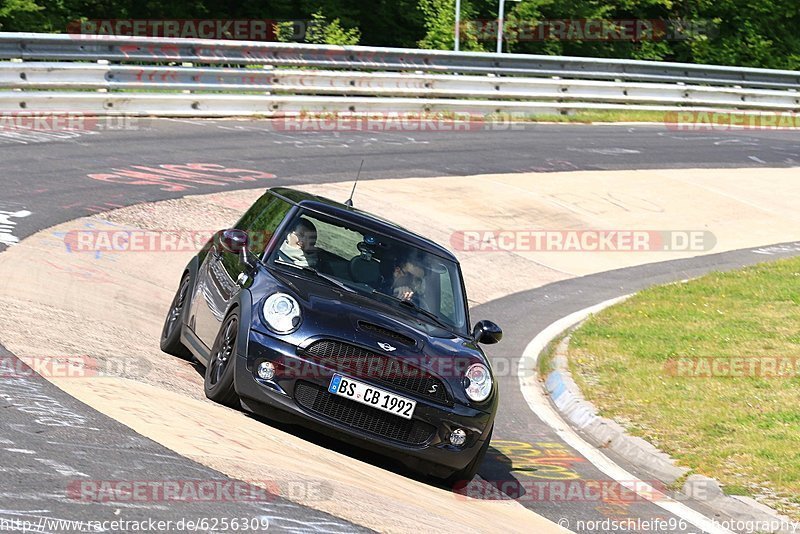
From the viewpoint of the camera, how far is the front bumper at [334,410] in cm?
728

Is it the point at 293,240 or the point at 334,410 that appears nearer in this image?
the point at 334,410

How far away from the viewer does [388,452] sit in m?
7.42

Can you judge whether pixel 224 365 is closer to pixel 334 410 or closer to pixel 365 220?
pixel 334 410

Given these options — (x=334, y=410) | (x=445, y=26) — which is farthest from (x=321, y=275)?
(x=445, y=26)

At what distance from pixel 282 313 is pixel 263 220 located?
5.90ft

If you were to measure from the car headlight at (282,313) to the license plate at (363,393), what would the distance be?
0.44m

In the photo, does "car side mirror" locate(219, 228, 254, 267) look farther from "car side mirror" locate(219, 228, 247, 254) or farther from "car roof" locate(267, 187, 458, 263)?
"car roof" locate(267, 187, 458, 263)

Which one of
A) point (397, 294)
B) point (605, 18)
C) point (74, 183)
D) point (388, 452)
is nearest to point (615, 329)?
point (397, 294)

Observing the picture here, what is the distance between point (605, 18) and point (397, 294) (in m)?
35.7

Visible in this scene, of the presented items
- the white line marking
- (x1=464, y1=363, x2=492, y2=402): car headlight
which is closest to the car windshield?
(x1=464, y1=363, x2=492, y2=402): car headlight

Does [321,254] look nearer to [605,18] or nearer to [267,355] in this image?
[267,355]

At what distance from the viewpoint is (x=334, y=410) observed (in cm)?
732

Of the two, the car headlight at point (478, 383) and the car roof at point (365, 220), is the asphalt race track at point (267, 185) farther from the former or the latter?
the car roof at point (365, 220)

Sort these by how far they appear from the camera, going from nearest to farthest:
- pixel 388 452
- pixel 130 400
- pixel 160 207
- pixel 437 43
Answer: pixel 130 400, pixel 388 452, pixel 160 207, pixel 437 43
